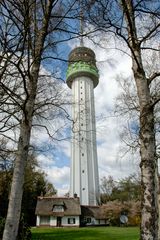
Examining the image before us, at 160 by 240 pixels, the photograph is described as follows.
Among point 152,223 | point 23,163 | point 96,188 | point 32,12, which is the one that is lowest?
point 152,223

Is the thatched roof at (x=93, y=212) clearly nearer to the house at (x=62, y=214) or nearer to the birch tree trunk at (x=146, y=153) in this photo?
the house at (x=62, y=214)

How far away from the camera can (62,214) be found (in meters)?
50.3

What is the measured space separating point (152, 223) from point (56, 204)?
4848cm

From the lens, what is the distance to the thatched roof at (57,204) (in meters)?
49.6

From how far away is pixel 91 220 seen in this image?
5328 centimetres

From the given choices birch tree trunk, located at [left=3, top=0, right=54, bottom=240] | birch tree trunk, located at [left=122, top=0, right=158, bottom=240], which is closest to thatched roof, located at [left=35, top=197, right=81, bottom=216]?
birch tree trunk, located at [left=3, top=0, right=54, bottom=240]

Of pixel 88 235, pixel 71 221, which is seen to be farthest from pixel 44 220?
pixel 88 235

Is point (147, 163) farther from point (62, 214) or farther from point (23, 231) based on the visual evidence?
point (62, 214)

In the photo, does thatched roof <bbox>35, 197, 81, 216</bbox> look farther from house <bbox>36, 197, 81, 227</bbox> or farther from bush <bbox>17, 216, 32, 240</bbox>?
bush <bbox>17, 216, 32, 240</bbox>

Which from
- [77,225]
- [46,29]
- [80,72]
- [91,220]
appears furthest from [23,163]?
[80,72]

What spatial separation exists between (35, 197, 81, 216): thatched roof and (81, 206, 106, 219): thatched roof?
259 centimetres

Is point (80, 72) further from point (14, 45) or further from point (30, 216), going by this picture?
point (14, 45)

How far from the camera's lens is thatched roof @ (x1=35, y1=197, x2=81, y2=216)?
1954 inches

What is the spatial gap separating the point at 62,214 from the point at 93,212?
19.3ft
